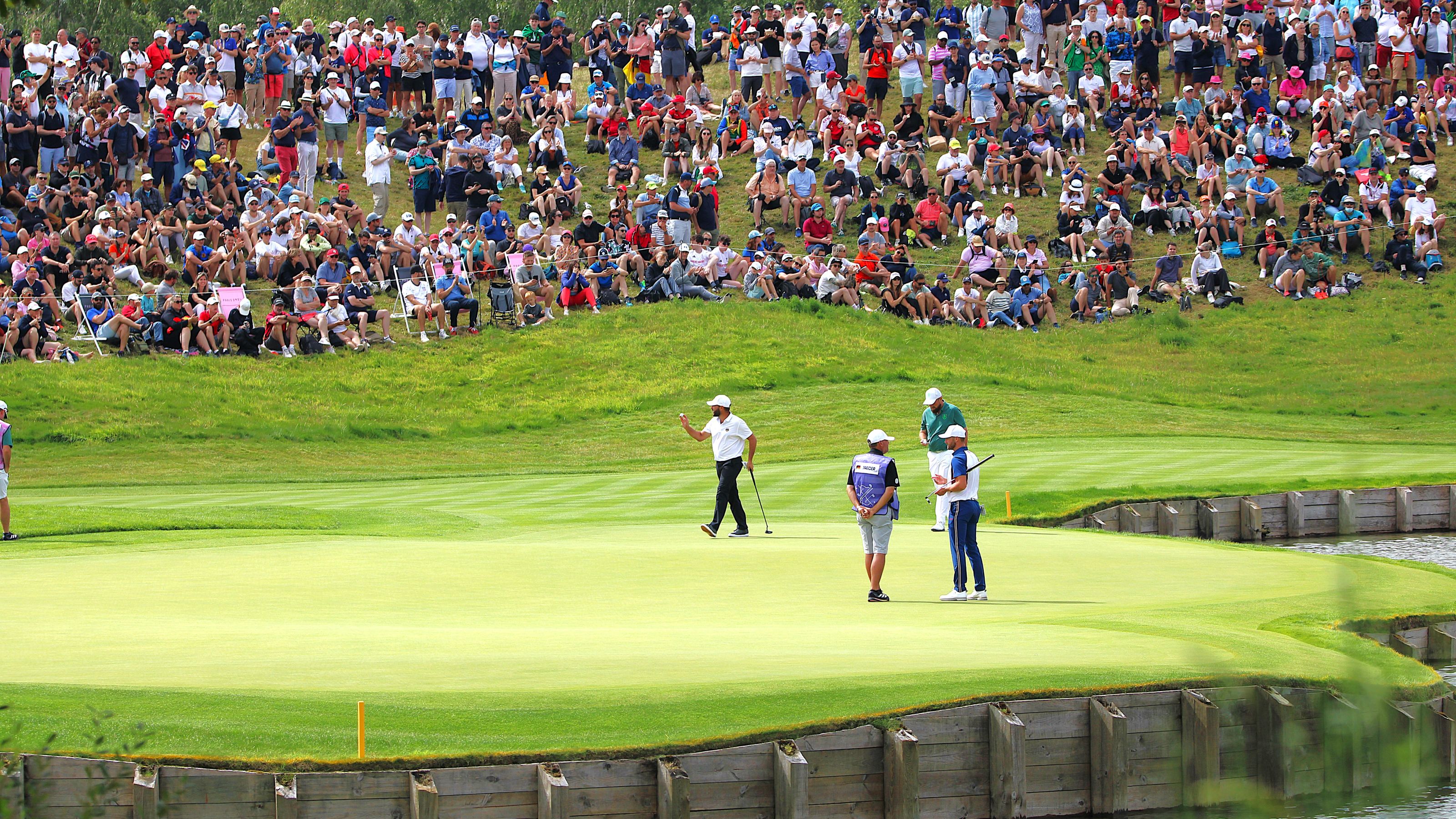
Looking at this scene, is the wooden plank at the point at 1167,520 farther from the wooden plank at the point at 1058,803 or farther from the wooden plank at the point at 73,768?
the wooden plank at the point at 73,768

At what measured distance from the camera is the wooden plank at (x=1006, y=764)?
10.9 metres

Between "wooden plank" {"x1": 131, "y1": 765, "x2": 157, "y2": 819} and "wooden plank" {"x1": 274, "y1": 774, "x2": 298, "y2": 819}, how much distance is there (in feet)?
2.09

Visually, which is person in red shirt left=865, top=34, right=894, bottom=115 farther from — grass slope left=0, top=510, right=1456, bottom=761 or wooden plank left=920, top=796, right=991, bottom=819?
wooden plank left=920, top=796, right=991, bottom=819

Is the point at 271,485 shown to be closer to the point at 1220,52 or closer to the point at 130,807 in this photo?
the point at 130,807

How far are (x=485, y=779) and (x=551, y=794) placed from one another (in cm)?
39

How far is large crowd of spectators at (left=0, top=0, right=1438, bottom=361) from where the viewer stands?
35469 mm

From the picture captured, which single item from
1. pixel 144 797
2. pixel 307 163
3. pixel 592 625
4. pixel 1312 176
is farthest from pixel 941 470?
pixel 1312 176

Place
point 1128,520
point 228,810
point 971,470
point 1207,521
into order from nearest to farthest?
point 228,810 → point 971,470 → point 1128,520 → point 1207,521

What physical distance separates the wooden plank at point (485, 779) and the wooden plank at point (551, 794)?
0.05 m

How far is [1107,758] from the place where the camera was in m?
11.2

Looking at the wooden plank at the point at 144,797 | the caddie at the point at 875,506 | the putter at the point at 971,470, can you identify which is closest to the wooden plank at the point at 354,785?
the wooden plank at the point at 144,797

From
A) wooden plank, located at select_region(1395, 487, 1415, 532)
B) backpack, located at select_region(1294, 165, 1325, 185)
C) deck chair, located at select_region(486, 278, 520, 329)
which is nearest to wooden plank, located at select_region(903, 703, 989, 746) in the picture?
wooden plank, located at select_region(1395, 487, 1415, 532)

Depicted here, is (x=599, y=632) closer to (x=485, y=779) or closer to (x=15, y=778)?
(x=485, y=779)

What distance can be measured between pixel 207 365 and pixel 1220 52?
27958mm
